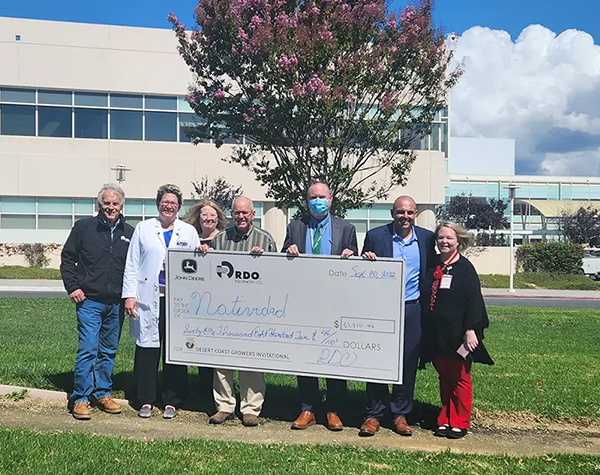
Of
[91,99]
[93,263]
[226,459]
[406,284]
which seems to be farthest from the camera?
[91,99]

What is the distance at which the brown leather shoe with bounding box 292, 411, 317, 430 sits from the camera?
5797mm

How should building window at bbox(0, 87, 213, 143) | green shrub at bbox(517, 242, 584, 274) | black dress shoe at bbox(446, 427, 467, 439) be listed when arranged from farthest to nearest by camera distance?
green shrub at bbox(517, 242, 584, 274)
building window at bbox(0, 87, 213, 143)
black dress shoe at bbox(446, 427, 467, 439)

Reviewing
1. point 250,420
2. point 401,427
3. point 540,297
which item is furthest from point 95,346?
point 540,297

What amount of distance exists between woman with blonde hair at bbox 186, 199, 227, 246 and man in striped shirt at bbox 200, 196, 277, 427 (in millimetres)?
499

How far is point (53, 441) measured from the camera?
5051 mm

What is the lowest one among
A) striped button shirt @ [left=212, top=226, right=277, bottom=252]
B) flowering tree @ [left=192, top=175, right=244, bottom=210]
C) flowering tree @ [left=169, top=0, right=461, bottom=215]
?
striped button shirt @ [left=212, top=226, right=277, bottom=252]

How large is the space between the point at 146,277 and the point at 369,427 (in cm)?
248

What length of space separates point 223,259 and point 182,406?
1654 mm

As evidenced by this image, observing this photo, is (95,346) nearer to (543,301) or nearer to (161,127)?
(543,301)

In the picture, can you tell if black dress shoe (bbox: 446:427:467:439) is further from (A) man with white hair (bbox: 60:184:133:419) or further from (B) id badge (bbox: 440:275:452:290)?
(A) man with white hair (bbox: 60:184:133:419)

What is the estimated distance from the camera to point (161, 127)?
1265 inches

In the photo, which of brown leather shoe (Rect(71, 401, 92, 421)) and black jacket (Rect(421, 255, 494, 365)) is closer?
black jacket (Rect(421, 255, 494, 365))

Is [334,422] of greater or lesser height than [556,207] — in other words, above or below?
below

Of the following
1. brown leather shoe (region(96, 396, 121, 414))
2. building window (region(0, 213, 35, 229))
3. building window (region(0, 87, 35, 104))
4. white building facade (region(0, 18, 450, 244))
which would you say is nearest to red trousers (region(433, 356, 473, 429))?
brown leather shoe (region(96, 396, 121, 414))
